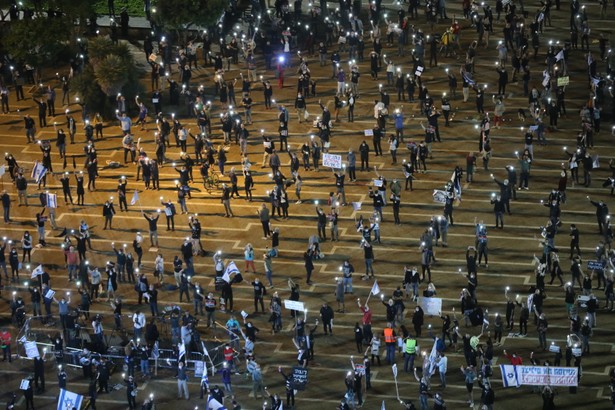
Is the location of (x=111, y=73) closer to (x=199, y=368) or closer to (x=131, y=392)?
(x=199, y=368)

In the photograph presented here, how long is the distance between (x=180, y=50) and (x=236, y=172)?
431 inches

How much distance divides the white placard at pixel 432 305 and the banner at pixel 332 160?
1175cm

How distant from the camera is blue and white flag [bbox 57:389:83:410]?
58.5m

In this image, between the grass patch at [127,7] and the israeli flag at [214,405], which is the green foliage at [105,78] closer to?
the grass patch at [127,7]

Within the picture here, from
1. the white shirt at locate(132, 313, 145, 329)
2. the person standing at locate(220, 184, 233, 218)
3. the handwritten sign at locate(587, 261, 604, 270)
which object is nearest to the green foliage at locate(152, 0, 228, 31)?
the person standing at locate(220, 184, 233, 218)

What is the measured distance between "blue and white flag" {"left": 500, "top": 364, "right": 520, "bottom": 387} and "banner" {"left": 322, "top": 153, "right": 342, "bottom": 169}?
16.1m

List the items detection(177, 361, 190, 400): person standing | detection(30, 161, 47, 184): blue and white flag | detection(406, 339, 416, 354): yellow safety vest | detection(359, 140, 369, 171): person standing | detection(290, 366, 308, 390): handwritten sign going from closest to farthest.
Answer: detection(290, 366, 308, 390): handwritten sign → detection(177, 361, 190, 400): person standing → detection(406, 339, 416, 354): yellow safety vest → detection(359, 140, 369, 171): person standing → detection(30, 161, 47, 184): blue and white flag

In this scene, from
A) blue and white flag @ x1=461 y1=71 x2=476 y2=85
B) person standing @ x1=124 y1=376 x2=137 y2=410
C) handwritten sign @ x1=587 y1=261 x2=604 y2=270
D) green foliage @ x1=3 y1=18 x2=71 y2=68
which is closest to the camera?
person standing @ x1=124 y1=376 x2=137 y2=410

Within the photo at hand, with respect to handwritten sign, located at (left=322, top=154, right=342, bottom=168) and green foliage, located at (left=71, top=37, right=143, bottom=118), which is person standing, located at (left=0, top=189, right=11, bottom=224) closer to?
green foliage, located at (left=71, top=37, right=143, bottom=118)

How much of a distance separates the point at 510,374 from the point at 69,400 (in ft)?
48.3

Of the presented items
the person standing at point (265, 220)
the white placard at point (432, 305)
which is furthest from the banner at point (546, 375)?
the person standing at point (265, 220)

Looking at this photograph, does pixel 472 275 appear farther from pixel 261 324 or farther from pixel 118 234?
pixel 118 234

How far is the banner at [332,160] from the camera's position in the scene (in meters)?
72.9

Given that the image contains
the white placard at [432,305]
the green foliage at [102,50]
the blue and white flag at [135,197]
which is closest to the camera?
the white placard at [432,305]
